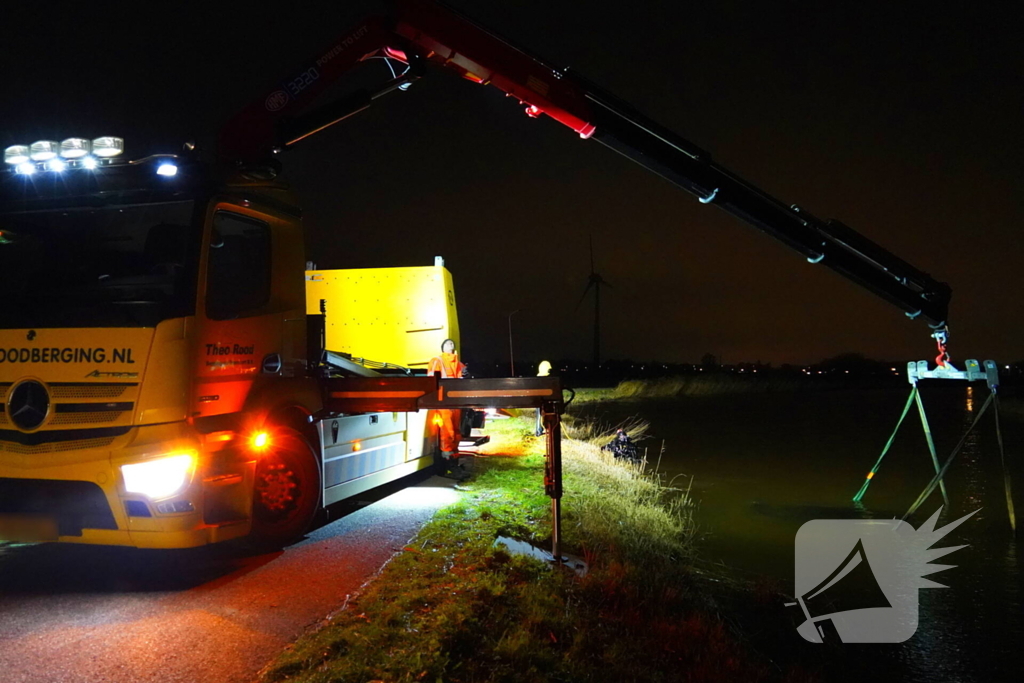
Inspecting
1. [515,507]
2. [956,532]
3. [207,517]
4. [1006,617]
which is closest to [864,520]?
[956,532]

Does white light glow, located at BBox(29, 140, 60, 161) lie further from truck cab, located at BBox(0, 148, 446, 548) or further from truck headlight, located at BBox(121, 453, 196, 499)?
truck headlight, located at BBox(121, 453, 196, 499)

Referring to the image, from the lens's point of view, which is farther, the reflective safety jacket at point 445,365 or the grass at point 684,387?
the grass at point 684,387

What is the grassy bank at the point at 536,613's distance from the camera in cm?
399

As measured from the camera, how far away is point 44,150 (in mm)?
5344

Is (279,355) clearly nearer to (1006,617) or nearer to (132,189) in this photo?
(132,189)

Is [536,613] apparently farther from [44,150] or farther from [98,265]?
[44,150]

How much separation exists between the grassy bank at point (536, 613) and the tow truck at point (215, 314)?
2.55ft

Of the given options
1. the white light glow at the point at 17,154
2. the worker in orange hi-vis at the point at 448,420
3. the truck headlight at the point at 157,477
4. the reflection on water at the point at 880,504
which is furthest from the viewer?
the worker in orange hi-vis at the point at 448,420

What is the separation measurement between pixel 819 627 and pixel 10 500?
669cm

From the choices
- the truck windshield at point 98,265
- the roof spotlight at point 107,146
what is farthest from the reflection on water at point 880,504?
the roof spotlight at point 107,146

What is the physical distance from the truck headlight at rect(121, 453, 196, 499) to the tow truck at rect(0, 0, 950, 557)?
1 cm

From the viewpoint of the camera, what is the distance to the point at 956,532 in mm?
9680

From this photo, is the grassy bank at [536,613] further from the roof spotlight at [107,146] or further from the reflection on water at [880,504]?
the roof spotlight at [107,146]

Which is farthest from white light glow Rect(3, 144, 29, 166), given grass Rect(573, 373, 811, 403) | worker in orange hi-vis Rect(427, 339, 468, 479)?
grass Rect(573, 373, 811, 403)
